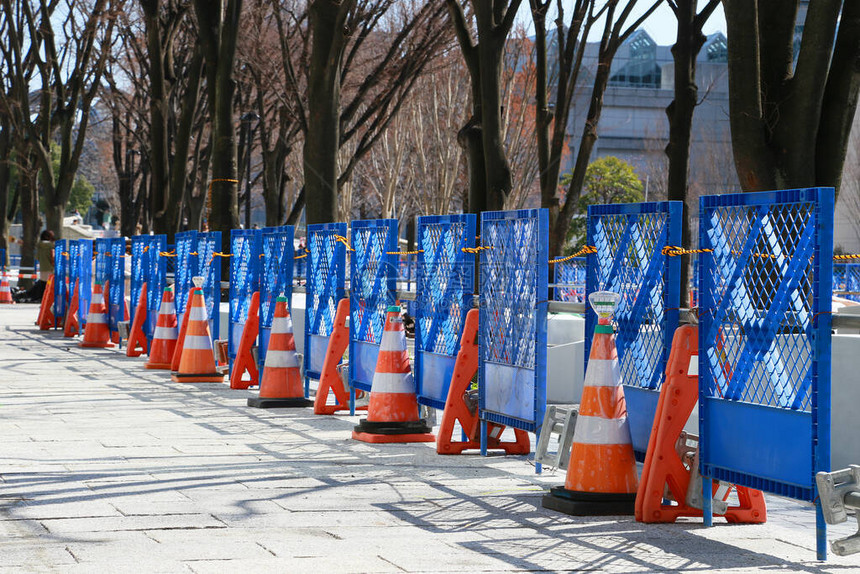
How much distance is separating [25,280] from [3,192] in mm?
3532

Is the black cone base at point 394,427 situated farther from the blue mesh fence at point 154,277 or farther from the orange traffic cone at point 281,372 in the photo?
the blue mesh fence at point 154,277

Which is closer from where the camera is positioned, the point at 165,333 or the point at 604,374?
the point at 604,374

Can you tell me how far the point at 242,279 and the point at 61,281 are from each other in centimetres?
995

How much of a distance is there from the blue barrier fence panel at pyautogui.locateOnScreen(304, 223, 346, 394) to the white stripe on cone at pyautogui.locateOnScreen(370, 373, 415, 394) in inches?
81.6

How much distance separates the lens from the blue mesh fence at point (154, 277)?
1755cm

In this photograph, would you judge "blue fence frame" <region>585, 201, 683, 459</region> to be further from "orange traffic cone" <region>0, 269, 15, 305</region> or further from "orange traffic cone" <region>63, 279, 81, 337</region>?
"orange traffic cone" <region>0, 269, 15, 305</region>

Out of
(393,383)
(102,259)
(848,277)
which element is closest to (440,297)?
(393,383)

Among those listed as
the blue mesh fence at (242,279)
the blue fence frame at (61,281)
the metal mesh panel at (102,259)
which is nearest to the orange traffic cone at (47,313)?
the blue fence frame at (61,281)

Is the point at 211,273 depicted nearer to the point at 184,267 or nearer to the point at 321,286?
the point at 184,267

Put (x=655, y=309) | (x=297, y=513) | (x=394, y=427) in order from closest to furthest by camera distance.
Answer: (x=297, y=513), (x=655, y=309), (x=394, y=427)

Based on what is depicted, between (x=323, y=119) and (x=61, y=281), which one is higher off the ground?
(x=323, y=119)

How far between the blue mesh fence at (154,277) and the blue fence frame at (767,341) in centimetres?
1211

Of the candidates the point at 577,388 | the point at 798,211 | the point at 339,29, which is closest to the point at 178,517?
the point at 798,211

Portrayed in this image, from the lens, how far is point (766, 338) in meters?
6.03
